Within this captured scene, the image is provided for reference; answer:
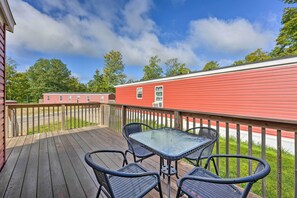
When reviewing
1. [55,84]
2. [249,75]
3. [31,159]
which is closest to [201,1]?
[249,75]

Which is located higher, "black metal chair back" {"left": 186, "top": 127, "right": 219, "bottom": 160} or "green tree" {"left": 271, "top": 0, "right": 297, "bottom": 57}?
"green tree" {"left": 271, "top": 0, "right": 297, "bottom": 57}

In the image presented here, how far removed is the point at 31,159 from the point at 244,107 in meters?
7.48

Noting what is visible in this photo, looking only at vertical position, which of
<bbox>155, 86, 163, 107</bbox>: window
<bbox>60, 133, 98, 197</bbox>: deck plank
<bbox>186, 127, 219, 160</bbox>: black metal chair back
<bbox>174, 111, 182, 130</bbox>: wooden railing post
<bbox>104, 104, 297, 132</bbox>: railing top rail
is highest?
<bbox>155, 86, 163, 107</bbox>: window

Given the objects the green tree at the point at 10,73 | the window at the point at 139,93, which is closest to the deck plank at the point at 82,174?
the window at the point at 139,93

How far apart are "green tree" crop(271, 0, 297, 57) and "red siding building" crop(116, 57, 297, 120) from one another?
9141 millimetres

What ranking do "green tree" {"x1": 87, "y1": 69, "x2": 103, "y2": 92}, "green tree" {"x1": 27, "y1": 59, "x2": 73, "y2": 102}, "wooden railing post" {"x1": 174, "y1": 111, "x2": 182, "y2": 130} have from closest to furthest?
"wooden railing post" {"x1": 174, "y1": 111, "x2": 182, "y2": 130}
"green tree" {"x1": 87, "y1": 69, "x2": 103, "y2": 92}
"green tree" {"x1": 27, "y1": 59, "x2": 73, "y2": 102}

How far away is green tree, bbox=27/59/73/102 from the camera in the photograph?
32906 mm

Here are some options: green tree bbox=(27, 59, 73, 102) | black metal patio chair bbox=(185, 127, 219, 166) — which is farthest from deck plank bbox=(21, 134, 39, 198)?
green tree bbox=(27, 59, 73, 102)

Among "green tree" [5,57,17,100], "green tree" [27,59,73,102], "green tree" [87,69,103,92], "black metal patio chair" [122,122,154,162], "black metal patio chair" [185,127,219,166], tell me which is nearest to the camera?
"black metal patio chair" [185,127,219,166]

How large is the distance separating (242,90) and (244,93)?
155 millimetres

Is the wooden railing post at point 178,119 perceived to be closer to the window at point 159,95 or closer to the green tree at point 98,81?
the window at point 159,95

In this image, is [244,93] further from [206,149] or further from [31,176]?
[31,176]

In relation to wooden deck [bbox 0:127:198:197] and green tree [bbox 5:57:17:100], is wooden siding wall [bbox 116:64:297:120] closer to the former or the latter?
wooden deck [bbox 0:127:198:197]

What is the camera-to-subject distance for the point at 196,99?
8.75m
